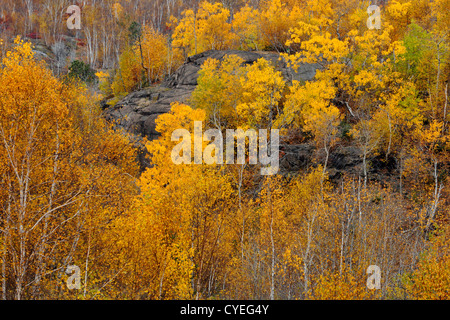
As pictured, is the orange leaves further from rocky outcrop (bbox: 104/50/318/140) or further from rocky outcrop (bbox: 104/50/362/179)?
rocky outcrop (bbox: 104/50/362/179)

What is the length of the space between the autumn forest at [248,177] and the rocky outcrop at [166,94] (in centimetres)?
56

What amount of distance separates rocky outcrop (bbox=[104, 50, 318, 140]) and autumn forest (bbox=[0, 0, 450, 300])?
56 cm

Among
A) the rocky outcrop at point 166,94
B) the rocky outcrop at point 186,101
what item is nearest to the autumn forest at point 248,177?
the rocky outcrop at point 186,101

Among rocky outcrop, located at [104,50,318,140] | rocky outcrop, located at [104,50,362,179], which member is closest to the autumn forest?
rocky outcrop, located at [104,50,362,179]

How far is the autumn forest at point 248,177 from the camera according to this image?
17.5 meters

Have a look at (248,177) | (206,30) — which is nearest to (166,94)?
(206,30)

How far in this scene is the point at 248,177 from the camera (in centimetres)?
3550

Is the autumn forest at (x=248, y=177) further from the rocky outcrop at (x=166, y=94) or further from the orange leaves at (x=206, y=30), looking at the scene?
the rocky outcrop at (x=166, y=94)

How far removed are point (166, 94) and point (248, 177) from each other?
20.6 metres

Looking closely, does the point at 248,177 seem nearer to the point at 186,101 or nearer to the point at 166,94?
the point at 186,101

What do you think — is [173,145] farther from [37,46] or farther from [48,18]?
[48,18]

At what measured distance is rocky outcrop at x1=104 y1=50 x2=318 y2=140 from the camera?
4394 cm
